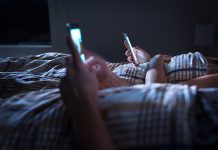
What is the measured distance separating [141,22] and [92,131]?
2007 mm

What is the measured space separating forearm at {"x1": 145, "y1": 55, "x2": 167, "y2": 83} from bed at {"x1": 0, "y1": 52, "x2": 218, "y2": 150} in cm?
48

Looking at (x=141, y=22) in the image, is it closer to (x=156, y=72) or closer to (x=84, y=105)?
(x=156, y=72)

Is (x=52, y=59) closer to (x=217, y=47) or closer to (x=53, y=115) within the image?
(x=53, y=115)

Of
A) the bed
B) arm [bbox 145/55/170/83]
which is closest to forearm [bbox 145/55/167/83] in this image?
arm [bbox 145/55/170/83]

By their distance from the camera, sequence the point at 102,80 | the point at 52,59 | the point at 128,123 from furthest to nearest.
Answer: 1. the point at 52,59
2. the point at 102,80
3. the point at 128,123

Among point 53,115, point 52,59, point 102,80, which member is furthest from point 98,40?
point 53,115

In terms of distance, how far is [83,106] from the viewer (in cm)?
56

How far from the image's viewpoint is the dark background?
237cm

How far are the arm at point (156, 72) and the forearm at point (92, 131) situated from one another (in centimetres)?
57

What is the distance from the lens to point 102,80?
0.86m

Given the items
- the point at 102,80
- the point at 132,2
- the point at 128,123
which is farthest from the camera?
the point at 132,2

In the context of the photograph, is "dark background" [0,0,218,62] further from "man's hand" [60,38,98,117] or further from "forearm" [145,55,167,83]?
"man's hand" [60,38,98,117]

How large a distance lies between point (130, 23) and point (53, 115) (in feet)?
6.32

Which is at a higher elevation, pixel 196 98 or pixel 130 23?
pixel 130 23
